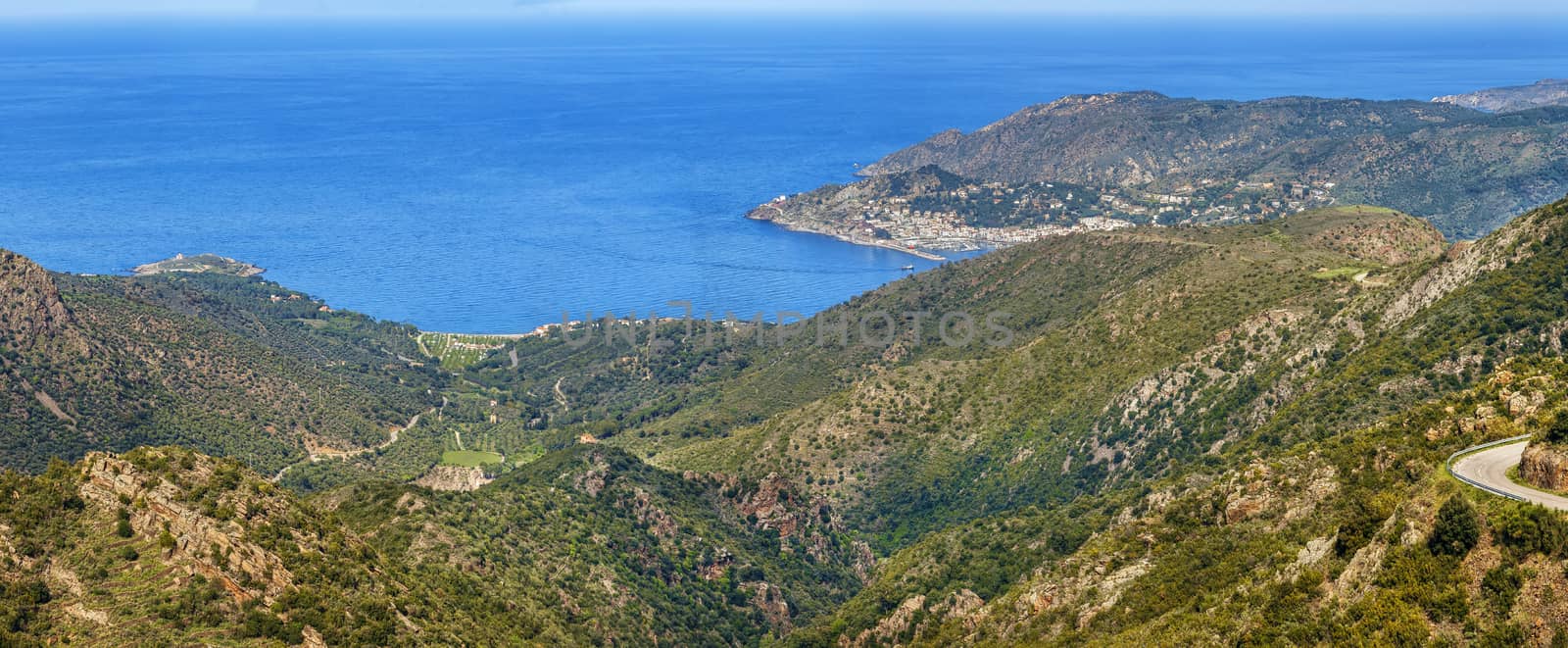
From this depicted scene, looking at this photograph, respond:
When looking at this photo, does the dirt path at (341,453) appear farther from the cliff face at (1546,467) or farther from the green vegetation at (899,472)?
the cliff face at (1546,467)

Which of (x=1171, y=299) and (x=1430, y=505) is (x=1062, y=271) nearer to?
(x=1171, y=299)

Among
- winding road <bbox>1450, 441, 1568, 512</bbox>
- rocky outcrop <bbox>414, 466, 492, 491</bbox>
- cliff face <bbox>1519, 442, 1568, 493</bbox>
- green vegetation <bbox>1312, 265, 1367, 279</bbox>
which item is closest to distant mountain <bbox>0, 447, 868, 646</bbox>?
rocky outcrop <bbox>414, 466, 492, 491</bbox>

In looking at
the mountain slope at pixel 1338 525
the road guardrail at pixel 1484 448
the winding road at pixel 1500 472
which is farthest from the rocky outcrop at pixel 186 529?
the winding road at pixel 1500 472

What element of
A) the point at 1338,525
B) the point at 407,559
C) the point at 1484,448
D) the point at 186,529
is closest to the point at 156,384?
the point at 407,559

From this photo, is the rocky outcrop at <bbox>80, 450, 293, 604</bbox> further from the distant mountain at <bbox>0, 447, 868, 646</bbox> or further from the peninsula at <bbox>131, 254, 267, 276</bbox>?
the peninsula at <bbox>131, 254, 267, 276</bbox>

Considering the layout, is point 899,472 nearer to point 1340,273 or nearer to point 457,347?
point 1340,273
